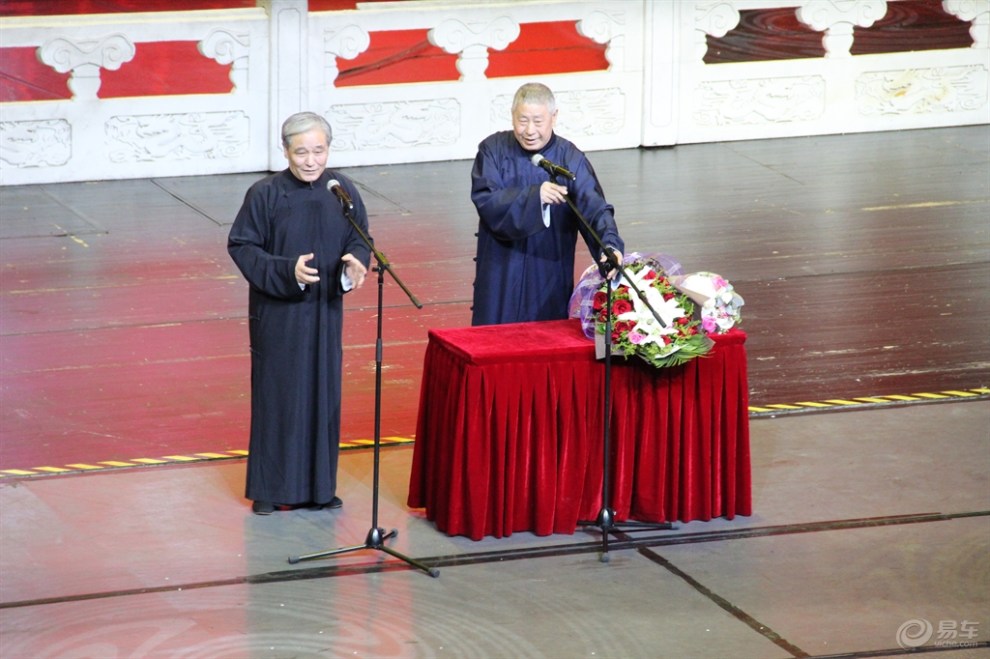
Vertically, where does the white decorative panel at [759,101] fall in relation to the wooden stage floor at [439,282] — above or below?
above

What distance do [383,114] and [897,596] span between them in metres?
7.72

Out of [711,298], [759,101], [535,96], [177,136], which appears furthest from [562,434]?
[759,101]

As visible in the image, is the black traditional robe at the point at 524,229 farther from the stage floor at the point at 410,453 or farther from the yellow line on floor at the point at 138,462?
the yellow line on floor at the point at 138,462

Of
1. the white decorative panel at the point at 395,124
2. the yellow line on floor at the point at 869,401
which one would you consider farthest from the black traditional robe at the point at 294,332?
the white decorative panel at the point at 395,124

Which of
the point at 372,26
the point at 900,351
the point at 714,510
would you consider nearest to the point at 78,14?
the point at 372,26

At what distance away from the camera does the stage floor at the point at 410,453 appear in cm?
523

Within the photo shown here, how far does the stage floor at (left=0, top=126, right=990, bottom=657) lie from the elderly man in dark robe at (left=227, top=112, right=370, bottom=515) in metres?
0.19

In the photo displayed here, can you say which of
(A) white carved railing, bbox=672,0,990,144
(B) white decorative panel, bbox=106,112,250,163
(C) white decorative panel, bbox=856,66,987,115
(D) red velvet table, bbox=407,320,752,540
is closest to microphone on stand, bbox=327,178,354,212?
(D) red velvet table, bbox=407,320,752,540

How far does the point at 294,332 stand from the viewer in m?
5.95

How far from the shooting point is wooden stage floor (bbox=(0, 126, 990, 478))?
7395mm

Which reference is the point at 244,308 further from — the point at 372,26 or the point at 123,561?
the point at 372,26

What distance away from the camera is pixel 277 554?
5.73 metres

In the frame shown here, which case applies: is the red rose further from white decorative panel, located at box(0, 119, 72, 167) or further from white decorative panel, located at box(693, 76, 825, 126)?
white decorative panel, located at box(693, 76, 825, 126)

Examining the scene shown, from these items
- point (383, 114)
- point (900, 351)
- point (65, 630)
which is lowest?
point (65, 630)
